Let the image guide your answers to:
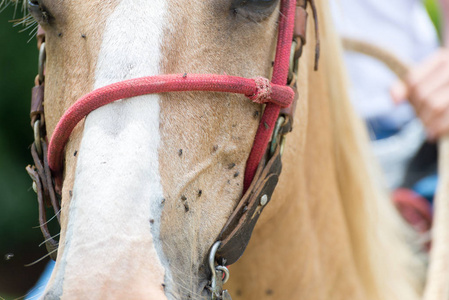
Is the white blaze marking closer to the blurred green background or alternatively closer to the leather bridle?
the leather bridle

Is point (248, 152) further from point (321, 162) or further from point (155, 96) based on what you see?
point (321, 162)

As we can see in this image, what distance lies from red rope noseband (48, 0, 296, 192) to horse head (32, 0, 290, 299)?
20mm

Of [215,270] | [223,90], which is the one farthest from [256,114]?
[215,270]

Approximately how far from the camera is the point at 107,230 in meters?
0.86

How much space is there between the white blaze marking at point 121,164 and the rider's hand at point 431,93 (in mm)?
1385

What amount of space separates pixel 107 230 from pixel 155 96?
10.5 inches

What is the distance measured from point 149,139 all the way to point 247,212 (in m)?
0.29

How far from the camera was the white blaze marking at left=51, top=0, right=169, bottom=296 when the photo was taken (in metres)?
0.86

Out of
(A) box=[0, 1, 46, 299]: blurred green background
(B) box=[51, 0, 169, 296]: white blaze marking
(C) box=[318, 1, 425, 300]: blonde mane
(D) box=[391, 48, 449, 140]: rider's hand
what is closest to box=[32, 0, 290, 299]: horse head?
(B) box=[51, 0, 169, 296]: white blaze marking

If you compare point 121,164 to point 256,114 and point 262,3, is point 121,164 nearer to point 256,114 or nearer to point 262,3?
point 256,114

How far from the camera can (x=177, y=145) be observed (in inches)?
38.5

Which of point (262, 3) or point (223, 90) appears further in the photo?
point (262, 3)

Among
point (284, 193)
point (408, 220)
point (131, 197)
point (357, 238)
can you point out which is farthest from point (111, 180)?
point (408, 220)

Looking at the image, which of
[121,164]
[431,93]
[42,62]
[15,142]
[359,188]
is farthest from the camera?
[15,142]
